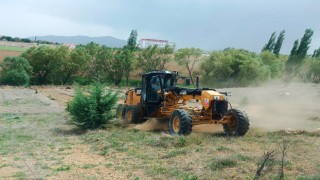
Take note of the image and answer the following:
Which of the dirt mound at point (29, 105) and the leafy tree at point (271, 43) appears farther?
the leafy tree at point (271, 43)

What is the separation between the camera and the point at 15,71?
6488 cm

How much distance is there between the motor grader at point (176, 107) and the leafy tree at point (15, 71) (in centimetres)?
4732

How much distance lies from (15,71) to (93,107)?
49.7 metres

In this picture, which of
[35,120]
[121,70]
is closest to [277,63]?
[121,70]

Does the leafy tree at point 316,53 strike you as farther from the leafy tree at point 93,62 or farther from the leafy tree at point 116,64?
the leafy tree at point 93,62

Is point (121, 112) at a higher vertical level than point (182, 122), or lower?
lower

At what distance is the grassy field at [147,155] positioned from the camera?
9.86m

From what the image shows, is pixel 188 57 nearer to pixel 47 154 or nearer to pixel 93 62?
pixel 93 62

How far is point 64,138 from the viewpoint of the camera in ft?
54.4

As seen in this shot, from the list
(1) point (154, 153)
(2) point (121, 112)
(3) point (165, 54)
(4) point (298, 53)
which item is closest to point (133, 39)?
(3) point (165, 54)

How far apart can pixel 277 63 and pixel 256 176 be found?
72.3m

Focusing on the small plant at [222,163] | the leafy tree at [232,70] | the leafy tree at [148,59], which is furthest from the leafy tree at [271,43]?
the small plant at [222,163]

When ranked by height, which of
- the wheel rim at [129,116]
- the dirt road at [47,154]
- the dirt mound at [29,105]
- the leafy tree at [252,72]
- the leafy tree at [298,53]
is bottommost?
the dirt mound at [29,105]

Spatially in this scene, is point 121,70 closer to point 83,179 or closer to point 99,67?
point 99,67
